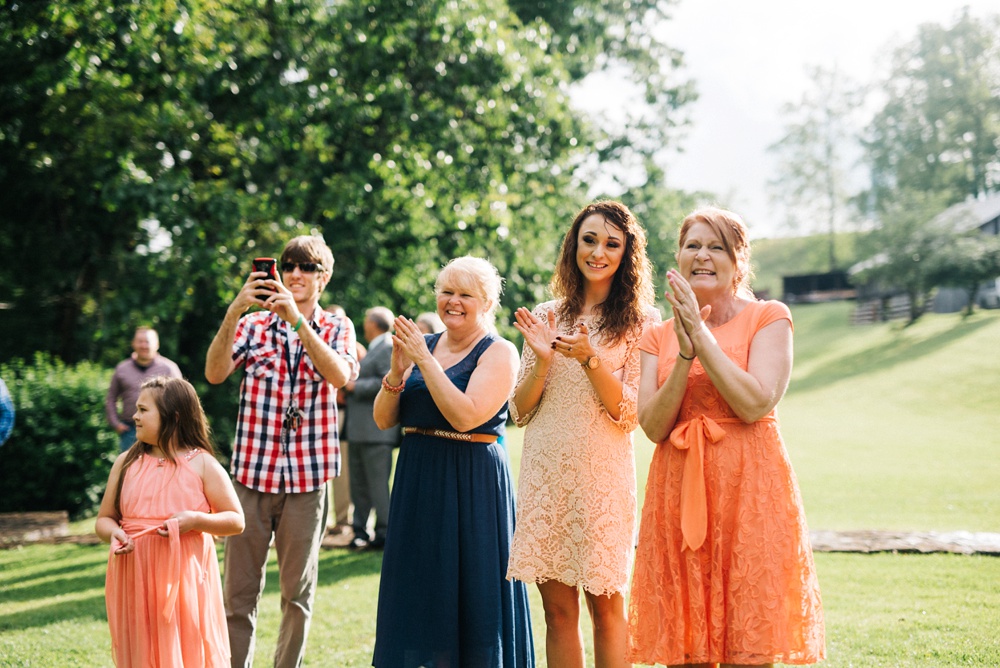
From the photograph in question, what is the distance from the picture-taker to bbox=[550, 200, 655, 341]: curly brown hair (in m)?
3.82

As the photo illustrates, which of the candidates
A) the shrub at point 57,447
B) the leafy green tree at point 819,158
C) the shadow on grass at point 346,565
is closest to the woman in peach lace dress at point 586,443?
the shadow on grass at point 346,565

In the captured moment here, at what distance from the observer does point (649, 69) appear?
2197cm

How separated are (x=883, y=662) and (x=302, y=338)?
3.54 m

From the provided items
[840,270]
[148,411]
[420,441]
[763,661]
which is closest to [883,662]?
[763,661]

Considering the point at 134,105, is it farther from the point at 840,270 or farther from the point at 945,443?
the point at 840,270

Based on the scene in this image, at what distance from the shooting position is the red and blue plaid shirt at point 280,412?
420 centimetres

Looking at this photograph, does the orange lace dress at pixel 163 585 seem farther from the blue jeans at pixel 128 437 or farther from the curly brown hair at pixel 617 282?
the blue jeans at pixel 128 437

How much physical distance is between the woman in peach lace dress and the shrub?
9683mm

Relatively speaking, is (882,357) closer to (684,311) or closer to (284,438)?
(284,438)

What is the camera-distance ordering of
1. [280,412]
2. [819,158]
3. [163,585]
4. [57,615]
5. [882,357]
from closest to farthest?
[163,585], [280,412], [57,615], [882,357], [819,158]

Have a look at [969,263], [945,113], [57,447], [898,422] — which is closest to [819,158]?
[945,113]

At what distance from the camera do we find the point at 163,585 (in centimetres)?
365

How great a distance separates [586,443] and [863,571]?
4734 millimetres

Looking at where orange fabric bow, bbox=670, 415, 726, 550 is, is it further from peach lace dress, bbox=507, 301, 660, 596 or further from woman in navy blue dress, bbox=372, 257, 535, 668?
woman in navy blue dress, bbox=372, 257, 535, 668
